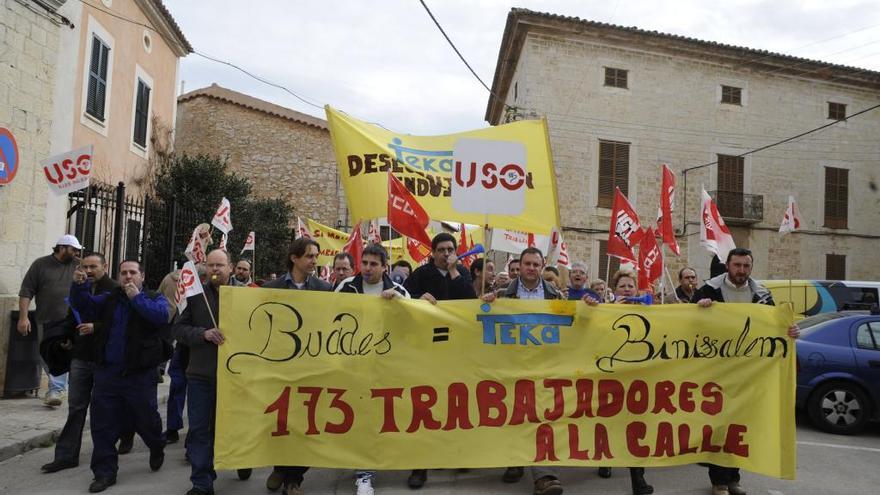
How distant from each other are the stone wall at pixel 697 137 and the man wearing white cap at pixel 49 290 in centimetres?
1795

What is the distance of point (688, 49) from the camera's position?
79.7 ft

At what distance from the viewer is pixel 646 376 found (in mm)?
5062

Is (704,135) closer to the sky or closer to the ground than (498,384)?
closer to the sky

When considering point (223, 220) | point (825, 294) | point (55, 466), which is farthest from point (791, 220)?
point (223, 220)

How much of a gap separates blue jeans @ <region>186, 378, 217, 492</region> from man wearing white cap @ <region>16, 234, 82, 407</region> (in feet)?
11.3

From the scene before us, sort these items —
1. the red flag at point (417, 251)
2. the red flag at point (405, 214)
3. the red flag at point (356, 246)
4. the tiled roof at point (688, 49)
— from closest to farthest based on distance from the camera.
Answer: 1. the red flag at point (405, 214)
2. the red flag at point (356, 246)
3. the red flag at point (417, 251)
4. the tiled roof at point (688, 49)

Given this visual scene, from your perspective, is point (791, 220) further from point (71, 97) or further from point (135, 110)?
point (135, 110)

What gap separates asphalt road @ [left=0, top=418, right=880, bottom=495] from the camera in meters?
4.93

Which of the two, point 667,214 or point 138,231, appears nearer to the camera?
point 667,214

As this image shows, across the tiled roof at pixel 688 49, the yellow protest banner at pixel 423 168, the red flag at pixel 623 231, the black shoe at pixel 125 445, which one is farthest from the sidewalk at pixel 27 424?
the tiled roof at pixel 688 49

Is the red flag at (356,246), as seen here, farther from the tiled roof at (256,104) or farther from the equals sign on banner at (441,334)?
the tiled roof at (256,104)

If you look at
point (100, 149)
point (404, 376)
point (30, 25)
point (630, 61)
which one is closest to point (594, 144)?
point (630, 61)

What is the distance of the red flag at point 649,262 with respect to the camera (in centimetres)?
828

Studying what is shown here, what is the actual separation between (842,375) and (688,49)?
1931 cm
